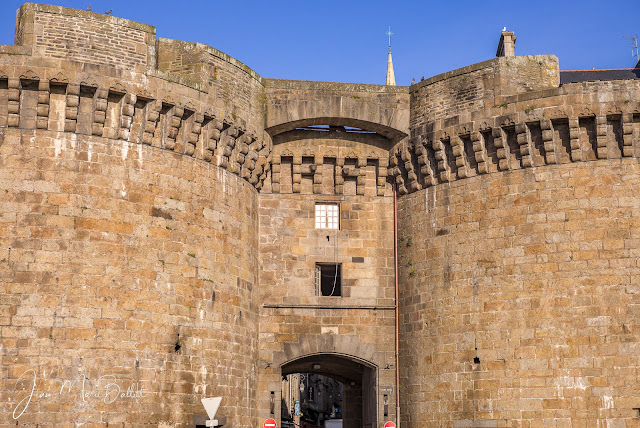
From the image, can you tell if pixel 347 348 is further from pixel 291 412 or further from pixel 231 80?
pixel 291 412

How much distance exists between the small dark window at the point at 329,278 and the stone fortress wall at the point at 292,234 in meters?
0.34

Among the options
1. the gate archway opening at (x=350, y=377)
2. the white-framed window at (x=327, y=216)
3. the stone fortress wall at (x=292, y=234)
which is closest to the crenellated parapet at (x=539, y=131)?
the stone fortress wall at (x=292, y=234)

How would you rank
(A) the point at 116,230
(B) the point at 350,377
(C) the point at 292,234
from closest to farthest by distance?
(A) the point at 116,230, (C) the point at 292,234, (B) the point at 350,377

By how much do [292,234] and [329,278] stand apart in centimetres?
152

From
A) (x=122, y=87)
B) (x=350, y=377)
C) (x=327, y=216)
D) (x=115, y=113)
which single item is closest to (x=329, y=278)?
(x=327, y=216)

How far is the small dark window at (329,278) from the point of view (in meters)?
24.8

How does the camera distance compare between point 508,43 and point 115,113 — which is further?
point 508,43

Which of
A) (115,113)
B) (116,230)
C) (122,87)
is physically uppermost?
(122,87)

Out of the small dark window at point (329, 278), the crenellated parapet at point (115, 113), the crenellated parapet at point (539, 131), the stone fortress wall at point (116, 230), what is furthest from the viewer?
the small dark window at point (329, 278)

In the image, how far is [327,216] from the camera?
25.2 m

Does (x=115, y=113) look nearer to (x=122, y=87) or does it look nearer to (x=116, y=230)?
(x=122, y=87)

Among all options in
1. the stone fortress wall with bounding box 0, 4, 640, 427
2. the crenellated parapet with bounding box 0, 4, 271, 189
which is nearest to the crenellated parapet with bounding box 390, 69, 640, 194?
the stone fortress wall with bounding box 0, 4, 640, 427

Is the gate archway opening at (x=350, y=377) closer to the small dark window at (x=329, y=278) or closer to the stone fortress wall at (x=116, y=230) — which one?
the small dark window at (x=329, y=278)

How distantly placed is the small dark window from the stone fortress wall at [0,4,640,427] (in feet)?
1.13
